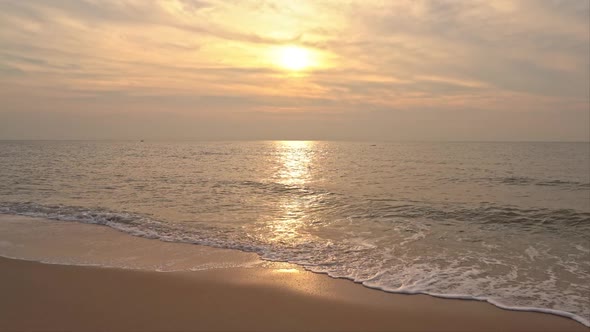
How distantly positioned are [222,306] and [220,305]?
0.05 meters

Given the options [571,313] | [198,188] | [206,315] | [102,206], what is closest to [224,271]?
[206,315]

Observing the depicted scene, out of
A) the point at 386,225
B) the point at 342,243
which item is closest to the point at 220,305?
the point at 342,243

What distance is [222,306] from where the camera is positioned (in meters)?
6.12

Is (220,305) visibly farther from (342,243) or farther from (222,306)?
(342,243)

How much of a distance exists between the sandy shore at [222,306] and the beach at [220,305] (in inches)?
0.6

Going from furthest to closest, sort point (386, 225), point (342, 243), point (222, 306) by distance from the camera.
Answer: point (386, 225)
point (342, 243)
point (222, 306)

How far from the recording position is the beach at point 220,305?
5512 mm

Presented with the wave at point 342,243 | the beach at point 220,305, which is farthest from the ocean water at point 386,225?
the beach at point 220,305

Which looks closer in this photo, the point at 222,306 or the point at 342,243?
the point at 222,306

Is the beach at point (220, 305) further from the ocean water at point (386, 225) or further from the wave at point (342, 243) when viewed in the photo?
the ocean water at point (386, 225)

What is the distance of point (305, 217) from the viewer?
14.7 metres

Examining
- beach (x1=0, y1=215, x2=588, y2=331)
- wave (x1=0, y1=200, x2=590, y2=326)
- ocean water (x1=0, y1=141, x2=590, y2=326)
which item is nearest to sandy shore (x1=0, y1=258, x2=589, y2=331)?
beach (x1=0, y1=215, x2=588, y2=331)

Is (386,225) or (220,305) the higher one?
(220,305)

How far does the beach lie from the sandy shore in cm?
1
